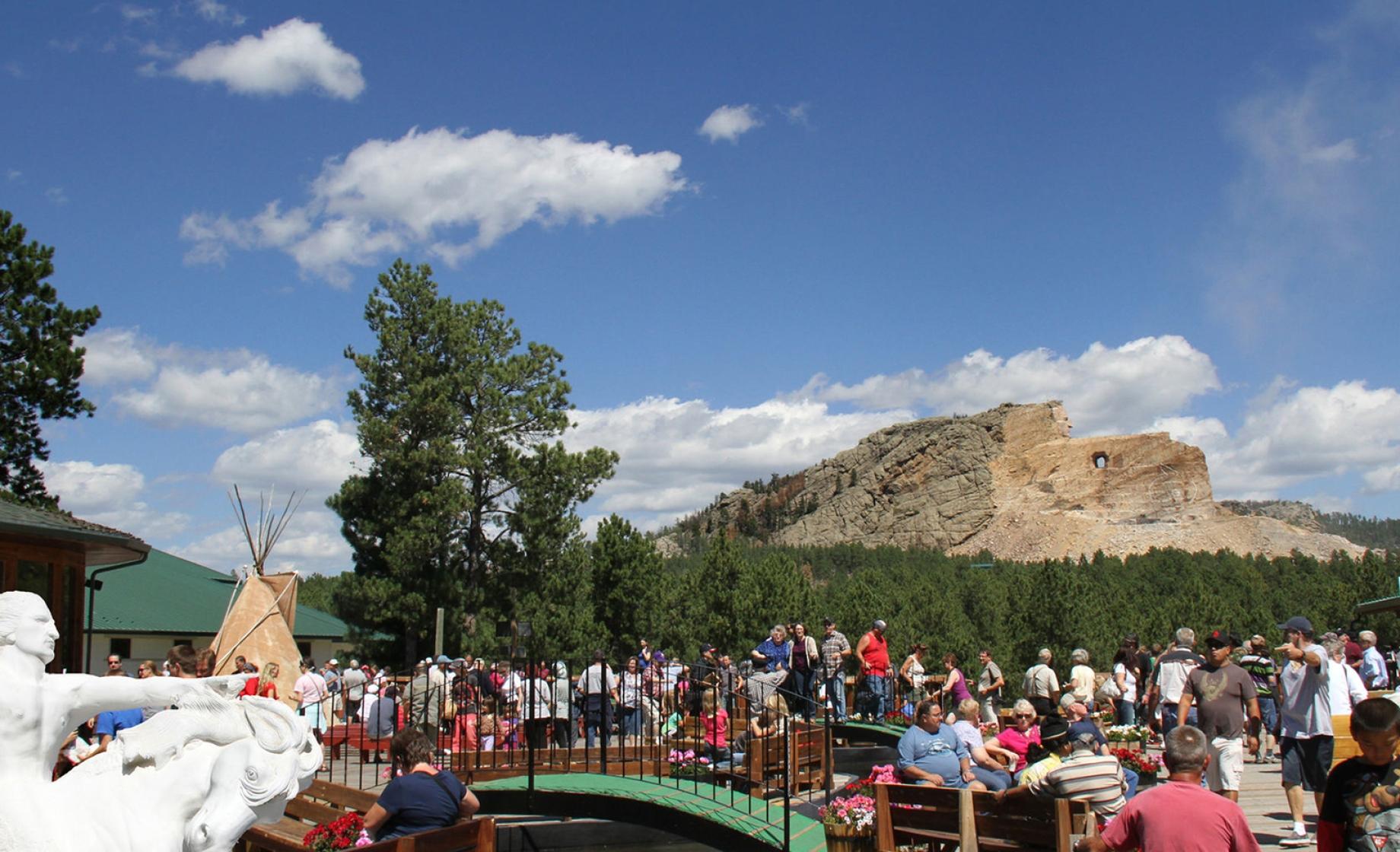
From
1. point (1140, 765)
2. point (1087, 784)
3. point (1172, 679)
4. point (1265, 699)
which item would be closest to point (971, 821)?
point (1087, 784)

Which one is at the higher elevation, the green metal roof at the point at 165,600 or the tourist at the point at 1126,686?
the green metal roof at the point at 165,600

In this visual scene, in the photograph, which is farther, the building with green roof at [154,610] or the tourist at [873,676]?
the building with green roof at [154,610]

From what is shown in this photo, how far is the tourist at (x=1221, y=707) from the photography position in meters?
8.48

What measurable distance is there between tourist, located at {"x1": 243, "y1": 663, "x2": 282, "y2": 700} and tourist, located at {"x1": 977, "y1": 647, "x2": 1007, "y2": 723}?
8591 mm

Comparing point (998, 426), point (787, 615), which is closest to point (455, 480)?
point (787, 615)

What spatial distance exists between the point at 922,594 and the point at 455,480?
59.6 feet

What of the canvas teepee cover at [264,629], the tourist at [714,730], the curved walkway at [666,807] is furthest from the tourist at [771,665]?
the canvas teepee cover at [264,629]

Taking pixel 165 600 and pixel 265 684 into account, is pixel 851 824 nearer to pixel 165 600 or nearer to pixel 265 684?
pixel 265 684

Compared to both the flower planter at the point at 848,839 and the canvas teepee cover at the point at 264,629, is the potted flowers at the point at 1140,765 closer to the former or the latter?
the flower planter at the point at 848,839

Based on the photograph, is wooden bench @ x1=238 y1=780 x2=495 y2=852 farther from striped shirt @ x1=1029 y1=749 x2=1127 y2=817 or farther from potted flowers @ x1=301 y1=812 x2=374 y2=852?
striped shirt @ x1=1029 y1=749 x2=1127 y2=817

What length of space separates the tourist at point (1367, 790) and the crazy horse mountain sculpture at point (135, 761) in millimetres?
3699

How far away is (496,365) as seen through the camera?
105 feet

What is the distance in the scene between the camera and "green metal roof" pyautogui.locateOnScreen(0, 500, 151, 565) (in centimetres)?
1037

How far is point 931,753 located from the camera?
8.44 metres
